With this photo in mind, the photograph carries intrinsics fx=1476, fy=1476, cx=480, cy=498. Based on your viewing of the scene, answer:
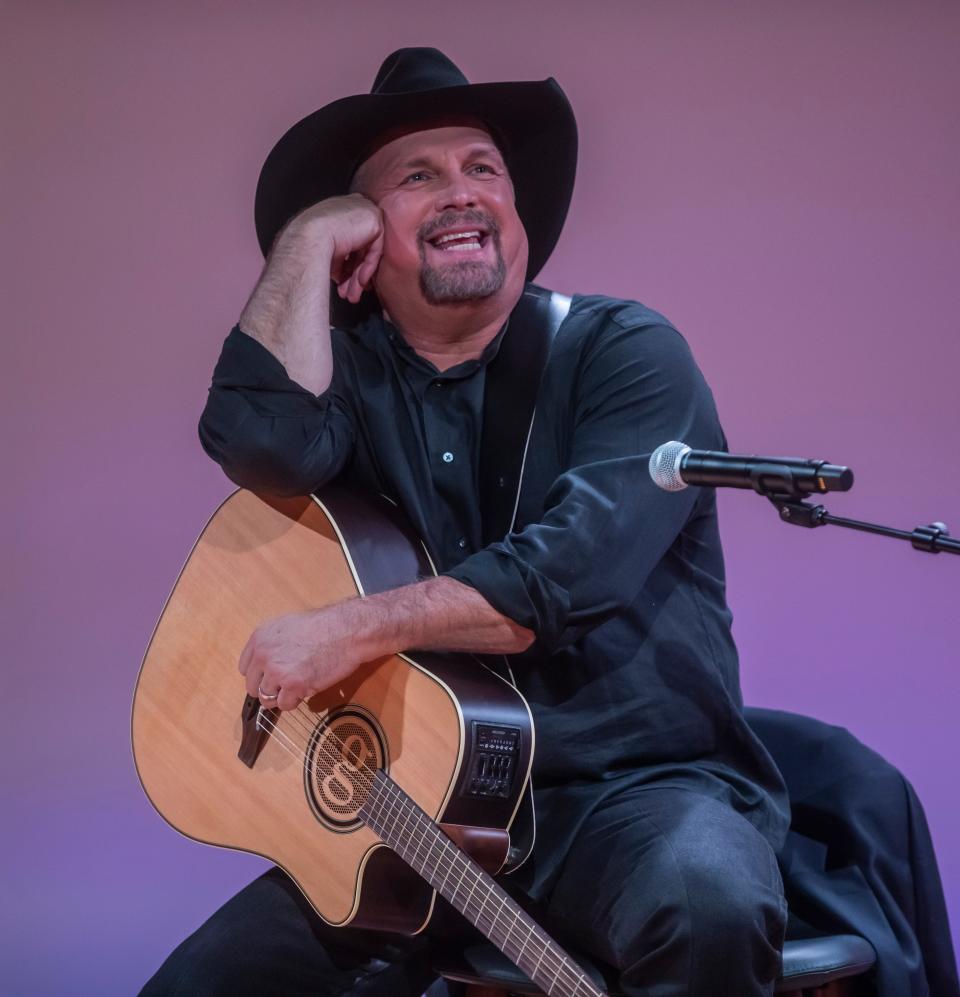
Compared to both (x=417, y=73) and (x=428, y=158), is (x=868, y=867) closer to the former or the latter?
(x=428, y=158)

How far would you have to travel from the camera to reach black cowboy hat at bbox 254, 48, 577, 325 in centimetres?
279

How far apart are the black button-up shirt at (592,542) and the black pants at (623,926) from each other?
0.34 ft

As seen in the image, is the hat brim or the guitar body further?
the hat brim

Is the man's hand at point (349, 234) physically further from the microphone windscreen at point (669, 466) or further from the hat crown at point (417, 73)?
the microphone windscreen at point (669, 466)

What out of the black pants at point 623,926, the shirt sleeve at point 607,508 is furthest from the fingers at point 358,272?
the black pants at point 623,926

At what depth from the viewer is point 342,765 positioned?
2406 mm

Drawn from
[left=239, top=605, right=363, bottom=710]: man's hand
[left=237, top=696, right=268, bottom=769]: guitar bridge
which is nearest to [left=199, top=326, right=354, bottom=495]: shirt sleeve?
[left=239, top=605, right=363, bottom=710]: man's hand

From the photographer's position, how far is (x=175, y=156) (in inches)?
151

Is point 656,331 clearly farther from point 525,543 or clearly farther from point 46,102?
point 46,102

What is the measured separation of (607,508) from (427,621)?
340mm

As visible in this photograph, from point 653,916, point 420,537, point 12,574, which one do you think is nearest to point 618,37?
point 420,537

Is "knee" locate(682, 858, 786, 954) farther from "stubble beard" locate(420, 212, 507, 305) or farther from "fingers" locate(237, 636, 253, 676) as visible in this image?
"stubble beard" locate(420, 212, 507, 305)

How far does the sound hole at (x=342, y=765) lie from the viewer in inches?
92.4

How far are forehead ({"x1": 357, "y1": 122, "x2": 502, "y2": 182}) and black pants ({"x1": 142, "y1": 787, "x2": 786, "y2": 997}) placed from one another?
1.26 m
